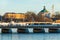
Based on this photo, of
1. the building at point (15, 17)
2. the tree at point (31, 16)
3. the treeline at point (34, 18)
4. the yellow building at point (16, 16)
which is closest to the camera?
the building at point (15, 17)

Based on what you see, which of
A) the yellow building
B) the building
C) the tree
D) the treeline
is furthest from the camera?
the yellow building

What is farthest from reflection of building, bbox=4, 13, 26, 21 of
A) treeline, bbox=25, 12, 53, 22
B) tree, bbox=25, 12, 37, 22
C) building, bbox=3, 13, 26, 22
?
treeline, bbox=25, 12, 53, 22

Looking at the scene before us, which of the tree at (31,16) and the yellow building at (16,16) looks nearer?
the tree at (31,16)

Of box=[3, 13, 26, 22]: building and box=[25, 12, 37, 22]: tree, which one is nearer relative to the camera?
box=[3, 13, 26, 22]: building

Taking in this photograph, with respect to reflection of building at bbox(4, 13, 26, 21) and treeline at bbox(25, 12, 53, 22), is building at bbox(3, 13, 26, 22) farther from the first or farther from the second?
treeline at bbox(25, 12, 53, 22)

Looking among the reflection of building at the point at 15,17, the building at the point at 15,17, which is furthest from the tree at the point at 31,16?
the reflection of building at the point at 15,17

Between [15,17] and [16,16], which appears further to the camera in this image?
[16,16]

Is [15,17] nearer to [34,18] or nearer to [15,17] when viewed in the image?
[15,17]

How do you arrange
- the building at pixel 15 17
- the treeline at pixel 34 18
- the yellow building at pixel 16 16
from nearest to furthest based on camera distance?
the building at pixel 15 17, the treeline at pixel 34 18, the yellow building at pixel 16 16

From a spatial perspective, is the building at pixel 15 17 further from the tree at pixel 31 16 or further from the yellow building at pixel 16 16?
the tree at pixel 31 16

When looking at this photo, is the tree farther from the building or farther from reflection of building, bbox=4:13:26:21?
reflection of building, bbox=4:13:26:21

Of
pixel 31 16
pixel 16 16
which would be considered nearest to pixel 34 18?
pixel 31 16

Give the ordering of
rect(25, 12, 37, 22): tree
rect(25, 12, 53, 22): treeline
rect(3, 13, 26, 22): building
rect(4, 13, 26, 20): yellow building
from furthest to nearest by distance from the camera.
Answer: rect(4, 13, 26, 20): yellow building → rect(25, 12, 37, 22): tree → rect(25, 12, 53, 22): treeline → rect(3, 13, 26, 22): building

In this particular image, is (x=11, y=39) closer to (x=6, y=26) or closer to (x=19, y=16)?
(x=6, y=26)
